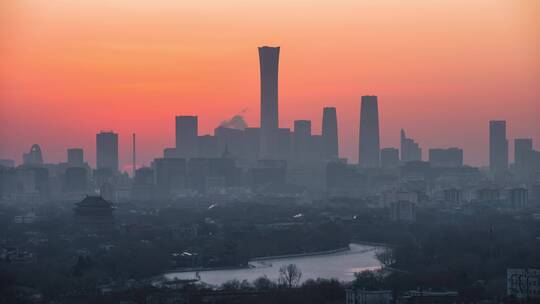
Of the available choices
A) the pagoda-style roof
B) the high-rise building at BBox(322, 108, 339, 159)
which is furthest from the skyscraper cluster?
the pagoda-style roof

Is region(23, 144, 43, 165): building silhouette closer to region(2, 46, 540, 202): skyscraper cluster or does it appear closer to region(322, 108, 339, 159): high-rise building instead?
region(2, 46, 540, 202): skyscraper cluster

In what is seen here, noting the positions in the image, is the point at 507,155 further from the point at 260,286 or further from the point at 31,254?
the point at 260,286

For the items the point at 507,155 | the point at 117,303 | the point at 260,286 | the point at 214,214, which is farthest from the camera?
the point at 507,155

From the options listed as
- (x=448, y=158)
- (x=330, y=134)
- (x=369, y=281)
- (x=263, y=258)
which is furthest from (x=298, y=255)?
(x=448, y=158)

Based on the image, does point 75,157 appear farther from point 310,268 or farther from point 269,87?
point 310,268

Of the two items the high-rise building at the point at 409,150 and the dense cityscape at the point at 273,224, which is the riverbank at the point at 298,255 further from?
the high-rise building at the point at 409,150

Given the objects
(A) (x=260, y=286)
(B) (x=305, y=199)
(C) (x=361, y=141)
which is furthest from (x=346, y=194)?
(A) (x=260, y=286)
